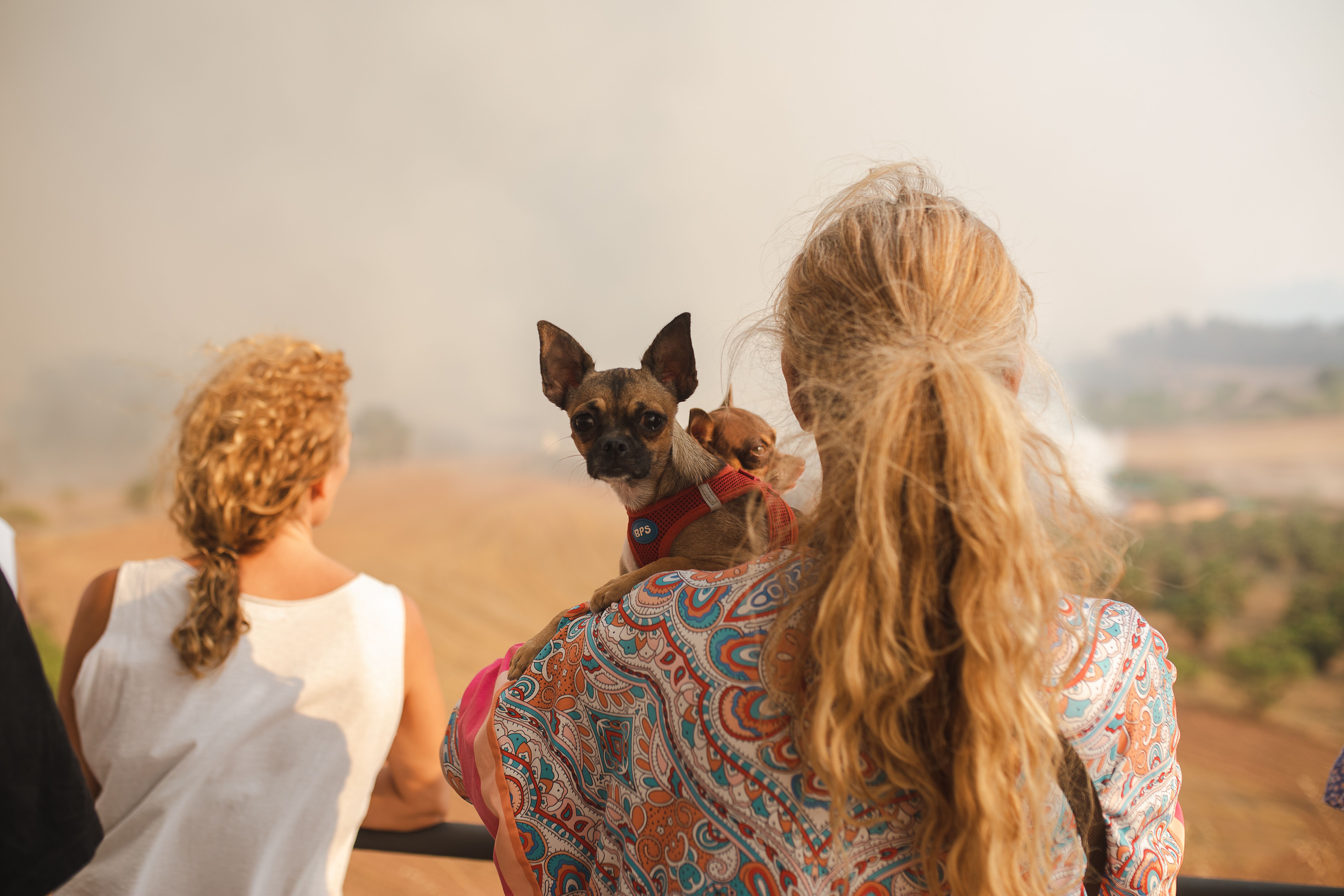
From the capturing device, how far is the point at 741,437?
1559 millimetres

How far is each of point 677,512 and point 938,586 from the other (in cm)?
71

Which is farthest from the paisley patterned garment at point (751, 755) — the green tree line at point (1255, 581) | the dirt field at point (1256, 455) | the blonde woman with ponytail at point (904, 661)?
the dirt field at point (1256, 455)

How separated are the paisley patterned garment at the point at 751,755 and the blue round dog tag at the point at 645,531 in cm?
47

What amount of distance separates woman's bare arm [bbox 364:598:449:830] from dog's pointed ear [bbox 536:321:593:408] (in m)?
0.61

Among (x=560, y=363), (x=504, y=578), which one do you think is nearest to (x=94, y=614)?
(x=560, y=363)

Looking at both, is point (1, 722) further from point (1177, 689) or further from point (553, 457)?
point (1177, 689)

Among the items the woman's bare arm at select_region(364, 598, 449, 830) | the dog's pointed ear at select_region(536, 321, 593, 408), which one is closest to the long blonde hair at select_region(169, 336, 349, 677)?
the woman's bare arm at select_region(364, 598, 449, 830)

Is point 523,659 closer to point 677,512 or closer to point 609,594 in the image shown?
point 609,594

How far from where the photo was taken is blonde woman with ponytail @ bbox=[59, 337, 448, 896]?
1436 mm

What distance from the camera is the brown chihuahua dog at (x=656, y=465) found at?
1.33m

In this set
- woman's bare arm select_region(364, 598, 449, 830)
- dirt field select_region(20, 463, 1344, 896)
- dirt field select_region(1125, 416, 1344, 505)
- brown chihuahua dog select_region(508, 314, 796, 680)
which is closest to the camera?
brown chihuahua dog select_region(508, 314, 796, 680)

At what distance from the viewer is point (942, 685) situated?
77 cm

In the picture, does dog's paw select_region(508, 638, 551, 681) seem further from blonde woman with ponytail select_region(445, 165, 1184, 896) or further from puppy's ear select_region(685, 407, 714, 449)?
puppy's ear select_region(685, 407, 714, 449)

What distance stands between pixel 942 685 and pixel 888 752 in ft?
0.32
